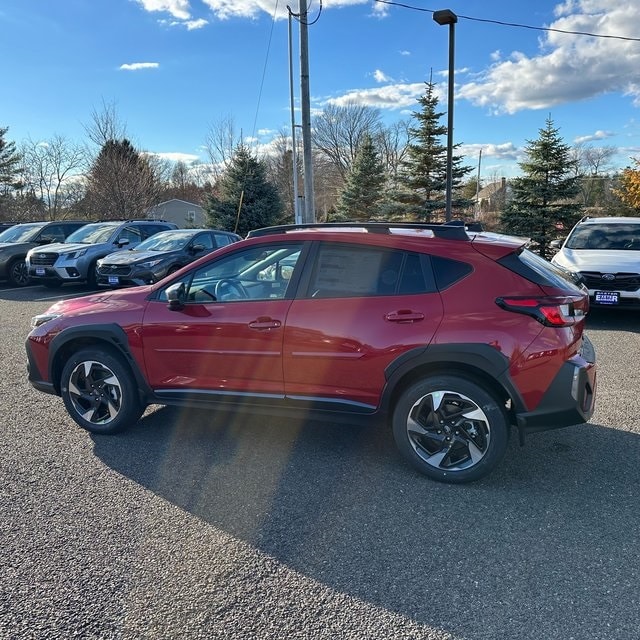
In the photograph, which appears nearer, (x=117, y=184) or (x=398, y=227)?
(x=398, y=227)

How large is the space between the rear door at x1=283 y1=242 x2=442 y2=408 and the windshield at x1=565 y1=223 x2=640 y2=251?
7.35 m

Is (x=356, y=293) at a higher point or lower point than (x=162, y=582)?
higher

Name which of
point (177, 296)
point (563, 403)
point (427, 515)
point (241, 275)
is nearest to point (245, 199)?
point (241, 275)

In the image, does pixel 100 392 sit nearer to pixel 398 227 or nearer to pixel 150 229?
pixel 398 227

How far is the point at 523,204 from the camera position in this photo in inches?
847

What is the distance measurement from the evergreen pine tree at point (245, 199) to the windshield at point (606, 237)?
718 inches

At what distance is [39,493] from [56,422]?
1.28 meters

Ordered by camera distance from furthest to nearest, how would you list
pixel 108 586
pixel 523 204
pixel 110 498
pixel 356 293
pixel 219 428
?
1. pixel 523 204
2. pixel 219 428
3. pixel 356 293
4. pixel 110 498
5. pixel 108 586

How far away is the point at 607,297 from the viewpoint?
25.6ft

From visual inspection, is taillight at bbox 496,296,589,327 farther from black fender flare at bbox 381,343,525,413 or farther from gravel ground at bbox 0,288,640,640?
gravel ground at bbox 0,288,640,640

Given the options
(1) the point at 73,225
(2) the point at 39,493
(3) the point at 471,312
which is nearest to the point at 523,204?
(1) the point at 73,225

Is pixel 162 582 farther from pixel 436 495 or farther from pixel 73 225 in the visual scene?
pixel 73 225

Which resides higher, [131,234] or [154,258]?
[131,234]

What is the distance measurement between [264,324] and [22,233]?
550 inches
